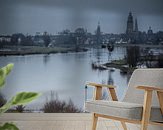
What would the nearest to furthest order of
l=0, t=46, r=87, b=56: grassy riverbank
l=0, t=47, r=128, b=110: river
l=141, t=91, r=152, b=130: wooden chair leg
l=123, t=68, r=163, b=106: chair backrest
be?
l=141, t=91, r=152, b=130: wooden chair leg < l=123, t=68, r=163, b=106: chair backrest < l=0, t=47, r=128, b=110: river < l=0, t=46, r=87, b=56: grassy riverbank

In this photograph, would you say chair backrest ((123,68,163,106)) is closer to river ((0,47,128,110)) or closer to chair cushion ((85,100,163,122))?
chair cushion ((85,100,163,122))

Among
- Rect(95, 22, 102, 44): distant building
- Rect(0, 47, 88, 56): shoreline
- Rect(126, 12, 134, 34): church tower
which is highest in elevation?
Rect(126, 12, 134, 34): church tower

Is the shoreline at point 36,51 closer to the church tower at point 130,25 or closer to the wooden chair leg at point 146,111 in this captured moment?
the church tower at point 130,25

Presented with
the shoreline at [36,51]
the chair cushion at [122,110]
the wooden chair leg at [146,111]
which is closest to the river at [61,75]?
the shoreline at [36,51]

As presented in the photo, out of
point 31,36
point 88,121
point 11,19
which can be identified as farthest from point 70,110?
point 11,19

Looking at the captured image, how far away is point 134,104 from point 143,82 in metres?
0.53

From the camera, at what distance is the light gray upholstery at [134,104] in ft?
8.82

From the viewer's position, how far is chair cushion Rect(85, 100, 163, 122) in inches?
105

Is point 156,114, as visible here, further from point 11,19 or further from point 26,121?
point 11,19

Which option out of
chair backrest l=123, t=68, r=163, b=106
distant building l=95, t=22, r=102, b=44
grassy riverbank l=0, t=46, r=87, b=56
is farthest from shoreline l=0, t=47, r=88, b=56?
chair backrest l=123, t=68, r=163, b=106

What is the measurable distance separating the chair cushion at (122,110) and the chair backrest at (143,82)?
0.32m

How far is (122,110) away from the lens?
2705 millimetres

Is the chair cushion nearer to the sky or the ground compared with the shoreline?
nearer to the ground

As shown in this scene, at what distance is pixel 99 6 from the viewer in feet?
16.6
